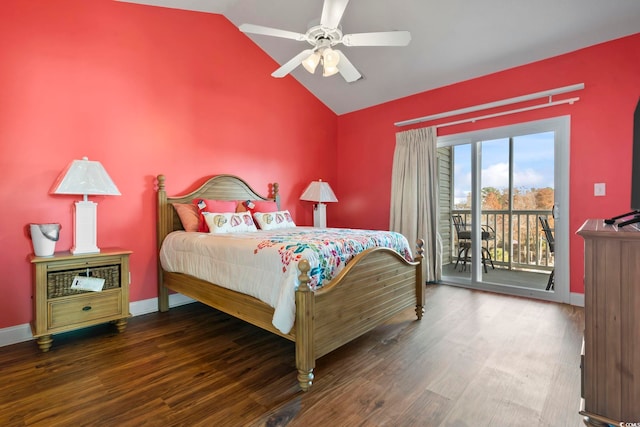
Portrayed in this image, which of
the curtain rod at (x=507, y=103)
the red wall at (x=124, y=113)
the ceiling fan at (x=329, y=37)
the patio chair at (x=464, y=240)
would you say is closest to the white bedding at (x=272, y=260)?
the red wall at (x=124, y=113)

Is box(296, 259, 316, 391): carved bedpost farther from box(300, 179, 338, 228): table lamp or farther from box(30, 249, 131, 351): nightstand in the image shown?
box(300, 179, 338, 228): table lamp

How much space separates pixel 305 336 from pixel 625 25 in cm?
386

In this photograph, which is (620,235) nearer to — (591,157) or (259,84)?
(591,157)

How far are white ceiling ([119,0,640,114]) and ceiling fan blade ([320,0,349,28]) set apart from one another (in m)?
0.49

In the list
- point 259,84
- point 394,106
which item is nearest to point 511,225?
point 394,106

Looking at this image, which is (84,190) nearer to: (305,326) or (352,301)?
(305,326)

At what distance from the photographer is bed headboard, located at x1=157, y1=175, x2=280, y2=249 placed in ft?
10.4

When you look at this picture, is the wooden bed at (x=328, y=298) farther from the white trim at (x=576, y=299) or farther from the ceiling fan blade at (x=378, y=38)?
the white trim at (x=576, y=299)

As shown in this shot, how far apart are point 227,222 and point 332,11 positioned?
2.04 meters

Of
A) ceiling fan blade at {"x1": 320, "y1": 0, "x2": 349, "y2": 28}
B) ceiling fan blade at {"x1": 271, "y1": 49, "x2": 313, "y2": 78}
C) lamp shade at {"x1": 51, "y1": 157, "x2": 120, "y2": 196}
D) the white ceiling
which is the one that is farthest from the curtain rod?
lamp shade at {"x1": 51, "y1": 157, "x2": 120, "y2": 196}

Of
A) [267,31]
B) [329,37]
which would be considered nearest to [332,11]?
[329,37]

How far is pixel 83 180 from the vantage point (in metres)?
2.45

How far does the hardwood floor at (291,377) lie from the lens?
153cm

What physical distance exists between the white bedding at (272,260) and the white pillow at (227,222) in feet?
0.67
